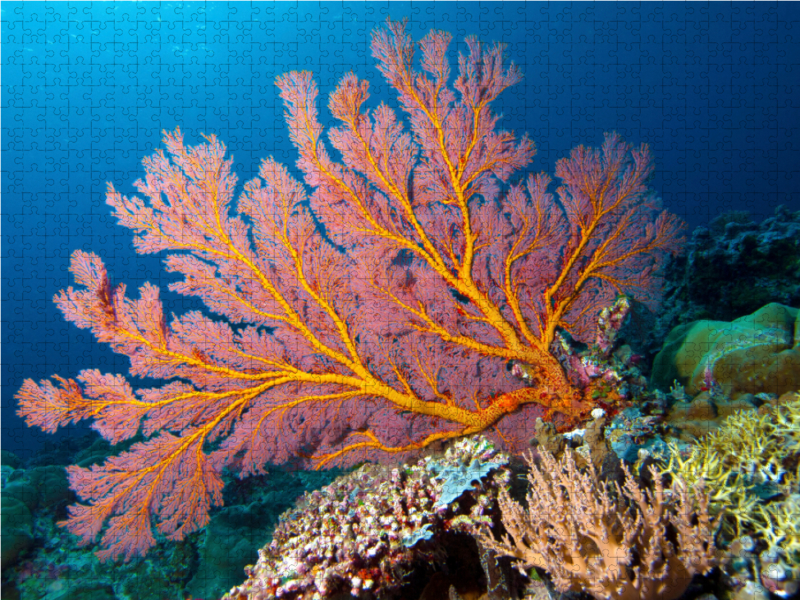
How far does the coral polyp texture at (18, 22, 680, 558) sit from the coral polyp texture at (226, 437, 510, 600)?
814 millimetres

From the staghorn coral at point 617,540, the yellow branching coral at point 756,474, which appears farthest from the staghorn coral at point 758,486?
the staghorn coral at point 617,540

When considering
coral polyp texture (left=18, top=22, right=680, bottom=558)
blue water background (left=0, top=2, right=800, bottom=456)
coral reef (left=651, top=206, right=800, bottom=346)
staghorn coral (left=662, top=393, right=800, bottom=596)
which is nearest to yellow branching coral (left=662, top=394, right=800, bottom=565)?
staghorn coral (left=662, top=393, right=800, bottom=596)

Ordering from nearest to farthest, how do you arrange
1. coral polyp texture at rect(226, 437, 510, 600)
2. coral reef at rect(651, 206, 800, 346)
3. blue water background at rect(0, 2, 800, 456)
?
1. coral polyp texture at rect(226, 437, 510, 600)
2. coral reef at rect(651, 206, 800, 346)
3. blue water background at rect(0, 2, 800, 456)

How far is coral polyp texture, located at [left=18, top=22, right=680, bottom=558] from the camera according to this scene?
327cm

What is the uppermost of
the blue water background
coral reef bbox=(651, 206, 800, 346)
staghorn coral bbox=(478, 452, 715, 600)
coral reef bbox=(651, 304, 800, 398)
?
the blue water background

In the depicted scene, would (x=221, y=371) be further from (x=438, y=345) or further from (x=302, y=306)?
(x=438, y=345)

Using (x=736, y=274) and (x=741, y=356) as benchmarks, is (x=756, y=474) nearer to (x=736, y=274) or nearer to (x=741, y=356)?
(x=741, y=356)

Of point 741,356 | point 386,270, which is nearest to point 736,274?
point 741,356

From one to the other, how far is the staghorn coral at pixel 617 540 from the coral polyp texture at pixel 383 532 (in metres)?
0.38

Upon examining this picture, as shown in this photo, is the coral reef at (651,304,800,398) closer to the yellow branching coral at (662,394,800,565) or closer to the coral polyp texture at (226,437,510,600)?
the yellow branching coral at (662,394,800,565)

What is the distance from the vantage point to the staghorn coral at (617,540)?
4.71ft

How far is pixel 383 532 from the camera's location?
84.3 inches

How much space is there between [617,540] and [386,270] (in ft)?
7.83

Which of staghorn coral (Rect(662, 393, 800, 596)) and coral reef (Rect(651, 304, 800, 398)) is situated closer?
staghorn coral (Rect(662, 393, 800, 596))
